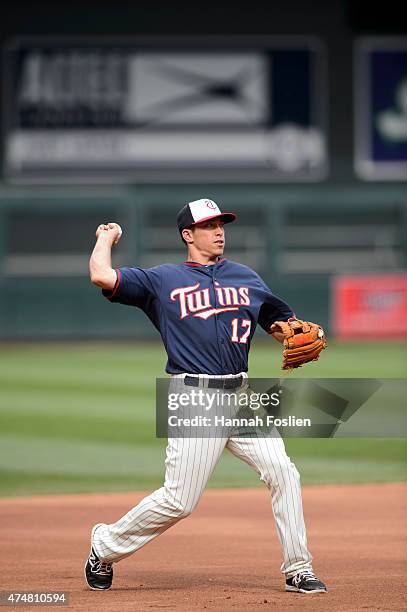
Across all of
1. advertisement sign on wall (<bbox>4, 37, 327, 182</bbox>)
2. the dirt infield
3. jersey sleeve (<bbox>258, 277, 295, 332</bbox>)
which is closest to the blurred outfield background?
advertisement sign on wall (<bbox>4, 37, 327, 182</bbox>)

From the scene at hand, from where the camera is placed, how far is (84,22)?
2219cm

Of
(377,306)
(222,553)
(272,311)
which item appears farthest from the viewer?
(377,306)

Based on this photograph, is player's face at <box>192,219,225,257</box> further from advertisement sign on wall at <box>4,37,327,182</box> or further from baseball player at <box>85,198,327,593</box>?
advertisement sign on wall at <box>4,37,327,182</box>

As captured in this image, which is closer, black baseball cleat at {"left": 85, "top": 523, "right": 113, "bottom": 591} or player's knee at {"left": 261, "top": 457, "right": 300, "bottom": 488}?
player's knee at {"left": 261, "top": 457, "right": 300, "bottom": 488}

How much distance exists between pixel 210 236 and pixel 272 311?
42 centimetres

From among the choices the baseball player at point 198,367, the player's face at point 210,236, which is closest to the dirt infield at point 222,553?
the baseball player at point 198,367

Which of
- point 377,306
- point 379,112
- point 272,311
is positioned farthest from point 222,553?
point 379,112

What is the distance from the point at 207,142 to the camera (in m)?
22.0

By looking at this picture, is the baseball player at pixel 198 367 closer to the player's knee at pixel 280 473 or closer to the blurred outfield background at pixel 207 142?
the player's knee at pixel 280 473

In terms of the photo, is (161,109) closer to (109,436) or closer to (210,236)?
(109,436)

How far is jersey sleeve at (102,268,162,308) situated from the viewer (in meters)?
4.53

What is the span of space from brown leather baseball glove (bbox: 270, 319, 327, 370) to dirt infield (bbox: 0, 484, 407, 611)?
3.01 feet

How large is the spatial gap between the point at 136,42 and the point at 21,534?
16.8 metres

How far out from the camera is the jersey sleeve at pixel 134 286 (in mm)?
4531
